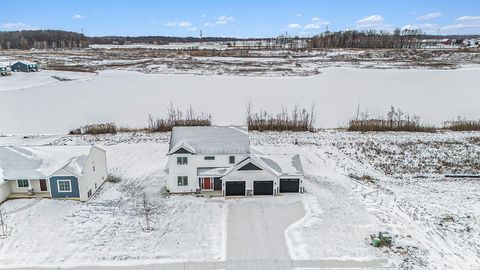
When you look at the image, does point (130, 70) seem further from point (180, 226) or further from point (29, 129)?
point (180, 226)

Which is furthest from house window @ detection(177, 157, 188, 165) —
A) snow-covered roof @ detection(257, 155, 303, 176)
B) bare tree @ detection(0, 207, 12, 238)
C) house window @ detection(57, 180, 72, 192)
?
bare tree @ detection(0, 207, 12, 238)

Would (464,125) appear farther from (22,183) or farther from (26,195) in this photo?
(22,183)

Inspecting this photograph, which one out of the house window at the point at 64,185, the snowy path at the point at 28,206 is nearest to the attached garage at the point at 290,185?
the house window at the point at 64,185

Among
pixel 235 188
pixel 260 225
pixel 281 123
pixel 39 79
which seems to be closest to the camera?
pixel 260 225

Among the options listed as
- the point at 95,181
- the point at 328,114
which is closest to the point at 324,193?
the point at 95,181

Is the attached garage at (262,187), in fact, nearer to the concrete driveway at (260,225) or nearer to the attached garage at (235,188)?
the concrete driveway at (260,225)

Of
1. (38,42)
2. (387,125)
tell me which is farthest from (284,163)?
(38,42)
